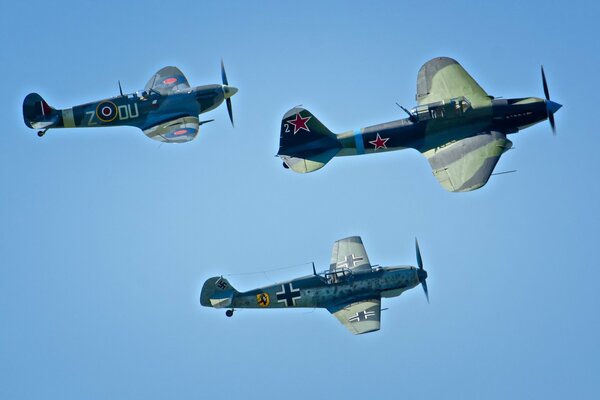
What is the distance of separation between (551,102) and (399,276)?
919 cm

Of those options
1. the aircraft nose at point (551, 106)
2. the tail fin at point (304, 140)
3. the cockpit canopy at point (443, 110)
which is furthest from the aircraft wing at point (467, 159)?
the tail fin at point (304, 140)

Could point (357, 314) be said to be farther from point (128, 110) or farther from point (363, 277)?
point (128, 110)

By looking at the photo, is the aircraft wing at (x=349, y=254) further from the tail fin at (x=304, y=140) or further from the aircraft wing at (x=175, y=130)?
the aircraft wing at (x=175, y=130)

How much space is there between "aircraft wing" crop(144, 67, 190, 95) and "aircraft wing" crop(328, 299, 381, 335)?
12329mm

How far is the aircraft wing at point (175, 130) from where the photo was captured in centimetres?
5825

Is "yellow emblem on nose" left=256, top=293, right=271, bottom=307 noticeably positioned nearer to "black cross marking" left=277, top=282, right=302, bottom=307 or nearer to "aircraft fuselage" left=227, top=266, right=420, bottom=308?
"aircraft fuselage" left=227, top=266, right=420, bottom=308

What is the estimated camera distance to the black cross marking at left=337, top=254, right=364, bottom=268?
188 feet

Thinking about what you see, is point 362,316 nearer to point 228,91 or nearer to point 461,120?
point 461,120

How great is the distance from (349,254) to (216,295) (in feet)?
19.1

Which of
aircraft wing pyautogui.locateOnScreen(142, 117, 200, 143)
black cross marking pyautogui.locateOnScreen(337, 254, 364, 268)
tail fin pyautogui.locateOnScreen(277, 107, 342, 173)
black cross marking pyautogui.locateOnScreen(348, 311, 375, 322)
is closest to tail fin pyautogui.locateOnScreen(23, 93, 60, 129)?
aircraft wing pyautogui.locateOnScreen(142, 117, 200, 143)

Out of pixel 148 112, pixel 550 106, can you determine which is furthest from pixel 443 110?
pixel 148 112

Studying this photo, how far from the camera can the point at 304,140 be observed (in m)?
57.3

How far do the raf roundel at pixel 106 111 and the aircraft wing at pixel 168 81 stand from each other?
7.35 feet

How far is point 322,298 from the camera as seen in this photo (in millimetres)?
55781
